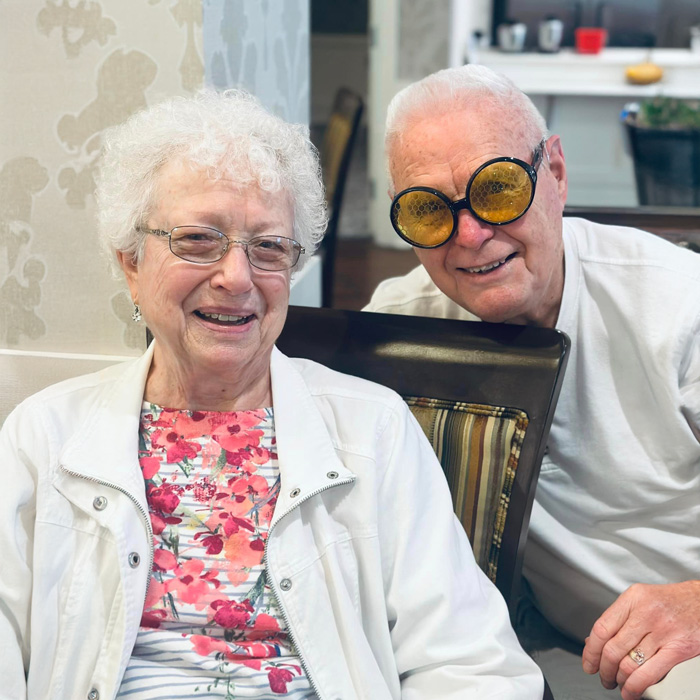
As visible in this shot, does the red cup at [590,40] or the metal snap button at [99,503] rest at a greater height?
the red cup at [590,40]

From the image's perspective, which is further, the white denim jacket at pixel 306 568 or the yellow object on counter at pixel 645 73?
the yellow object on counter at pixel 645 73

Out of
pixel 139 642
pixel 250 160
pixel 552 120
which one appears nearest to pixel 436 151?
pixel 250 160

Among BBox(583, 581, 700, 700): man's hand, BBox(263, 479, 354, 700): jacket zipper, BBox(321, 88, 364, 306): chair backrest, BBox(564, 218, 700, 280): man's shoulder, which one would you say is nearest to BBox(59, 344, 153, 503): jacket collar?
BBox(263, 479, 354, 700): jacket zipper

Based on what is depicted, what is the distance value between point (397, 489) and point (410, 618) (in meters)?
0.19

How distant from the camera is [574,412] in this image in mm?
1717

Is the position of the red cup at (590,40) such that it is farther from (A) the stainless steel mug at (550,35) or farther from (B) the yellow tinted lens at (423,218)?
(B) the yellow tinted lens at (423,218)

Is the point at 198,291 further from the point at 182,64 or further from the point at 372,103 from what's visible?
the point at 372,103

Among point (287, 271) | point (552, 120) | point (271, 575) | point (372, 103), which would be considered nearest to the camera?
point (271, 575)

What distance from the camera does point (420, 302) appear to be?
6.12ft

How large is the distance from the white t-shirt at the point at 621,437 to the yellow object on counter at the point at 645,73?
5.12m

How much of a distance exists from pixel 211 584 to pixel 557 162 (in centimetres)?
98

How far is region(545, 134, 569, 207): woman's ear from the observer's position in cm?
173

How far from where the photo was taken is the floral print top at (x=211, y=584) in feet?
4.47

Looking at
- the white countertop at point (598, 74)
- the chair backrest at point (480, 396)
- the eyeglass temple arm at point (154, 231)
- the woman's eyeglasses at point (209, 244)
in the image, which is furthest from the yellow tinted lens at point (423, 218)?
the white countertop at point (598, 74)
